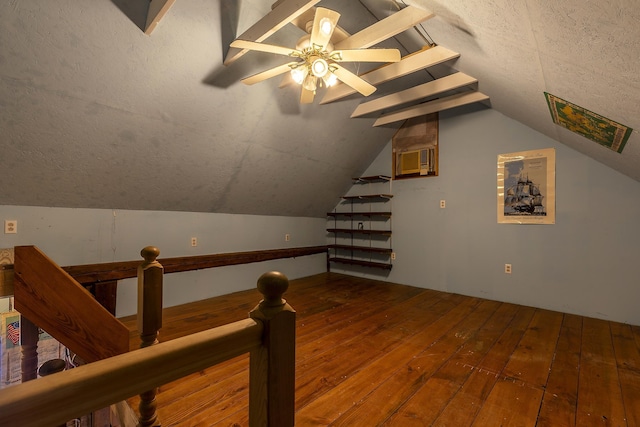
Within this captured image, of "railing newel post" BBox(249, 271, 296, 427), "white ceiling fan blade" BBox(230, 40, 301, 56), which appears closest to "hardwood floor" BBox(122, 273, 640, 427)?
"railing newel post" BBox(249, 271, 296, 427)

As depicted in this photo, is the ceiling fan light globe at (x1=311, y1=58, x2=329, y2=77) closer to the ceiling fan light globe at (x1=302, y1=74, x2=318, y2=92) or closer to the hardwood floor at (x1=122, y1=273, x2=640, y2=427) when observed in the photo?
the ceiling fan light globe at (x1=302, y1=74, x2=318, y2=92)

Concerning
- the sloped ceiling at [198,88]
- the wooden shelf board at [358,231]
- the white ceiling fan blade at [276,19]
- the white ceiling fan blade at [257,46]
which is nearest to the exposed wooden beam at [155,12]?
the sloped ceiling at [198,88]

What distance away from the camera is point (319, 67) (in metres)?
1.94

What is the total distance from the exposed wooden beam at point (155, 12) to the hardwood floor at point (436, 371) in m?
2.29

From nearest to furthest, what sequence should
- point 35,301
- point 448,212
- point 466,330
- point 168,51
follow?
point 35,301
point 168,51
point 466,330
point 448,212

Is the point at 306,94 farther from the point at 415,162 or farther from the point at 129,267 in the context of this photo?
the point at 129,267

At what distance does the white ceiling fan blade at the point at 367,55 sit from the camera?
187 cm

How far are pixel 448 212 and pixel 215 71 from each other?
10.7 feet

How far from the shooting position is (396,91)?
354 cm

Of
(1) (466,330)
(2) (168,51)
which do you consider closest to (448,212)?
(1) (466,330)

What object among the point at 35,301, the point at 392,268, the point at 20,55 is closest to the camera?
the point at 35,301

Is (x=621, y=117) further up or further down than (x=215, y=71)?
further down

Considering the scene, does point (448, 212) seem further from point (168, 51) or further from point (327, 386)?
point (168, 51)

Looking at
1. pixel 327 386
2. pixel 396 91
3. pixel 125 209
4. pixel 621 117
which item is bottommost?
pixel 327 386
